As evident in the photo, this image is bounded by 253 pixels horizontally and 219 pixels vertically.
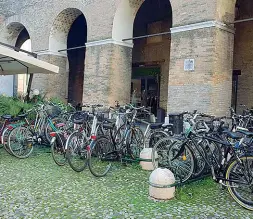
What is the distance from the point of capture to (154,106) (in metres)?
14.4

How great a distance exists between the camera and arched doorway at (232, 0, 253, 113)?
11117 mm

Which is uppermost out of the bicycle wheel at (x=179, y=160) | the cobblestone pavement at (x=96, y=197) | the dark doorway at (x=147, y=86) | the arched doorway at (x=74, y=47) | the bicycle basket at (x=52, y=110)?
the arched doorway at (x=74, y=47)

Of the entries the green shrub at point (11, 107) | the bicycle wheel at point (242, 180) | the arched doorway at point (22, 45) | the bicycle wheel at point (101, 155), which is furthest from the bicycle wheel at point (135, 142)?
the arched doorway at point (22, 45)

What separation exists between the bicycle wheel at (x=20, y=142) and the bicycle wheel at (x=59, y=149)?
841 mm

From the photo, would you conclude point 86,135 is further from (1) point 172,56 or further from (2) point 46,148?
(1) point 172,56

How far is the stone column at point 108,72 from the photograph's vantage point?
34.8 feet

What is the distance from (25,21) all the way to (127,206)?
1336 centimetres

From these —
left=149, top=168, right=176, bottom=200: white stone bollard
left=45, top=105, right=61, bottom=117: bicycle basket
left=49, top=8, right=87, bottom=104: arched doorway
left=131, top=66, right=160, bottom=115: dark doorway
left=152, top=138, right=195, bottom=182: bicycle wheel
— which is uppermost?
left=49, top=8, right=87, bottom=104: arched doorway

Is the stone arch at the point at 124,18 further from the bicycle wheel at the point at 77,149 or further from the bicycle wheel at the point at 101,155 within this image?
the bicycle wheel at the point at 77,149

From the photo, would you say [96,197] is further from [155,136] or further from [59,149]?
[155,136]

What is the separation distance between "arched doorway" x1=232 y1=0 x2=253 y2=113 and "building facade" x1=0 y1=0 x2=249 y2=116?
4 centimetres

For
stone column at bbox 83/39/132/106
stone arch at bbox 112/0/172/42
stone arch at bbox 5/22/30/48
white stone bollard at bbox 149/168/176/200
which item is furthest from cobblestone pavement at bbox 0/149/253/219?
stone arch at bbox 5/22/30/48

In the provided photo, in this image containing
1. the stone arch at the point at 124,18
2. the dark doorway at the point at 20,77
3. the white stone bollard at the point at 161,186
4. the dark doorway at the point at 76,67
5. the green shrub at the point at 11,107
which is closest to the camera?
the white stone bollard at the point at 161,186

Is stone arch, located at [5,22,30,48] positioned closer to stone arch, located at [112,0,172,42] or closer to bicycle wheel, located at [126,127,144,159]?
stone arch, located at [112,0,172,42]
